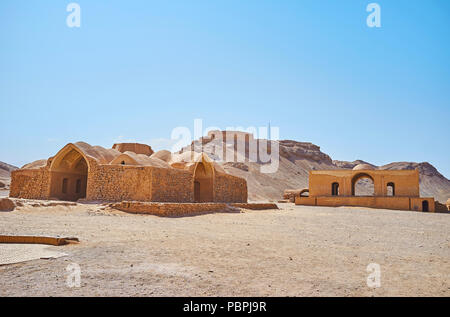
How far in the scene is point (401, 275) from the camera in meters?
4.94

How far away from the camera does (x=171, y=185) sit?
18359 mm

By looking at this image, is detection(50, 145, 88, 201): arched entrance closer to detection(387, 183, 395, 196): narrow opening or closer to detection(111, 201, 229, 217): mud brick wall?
detection(111, 201, 229, 217): mud brick wall

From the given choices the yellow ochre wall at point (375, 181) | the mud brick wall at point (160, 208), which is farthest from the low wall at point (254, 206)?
the yellow ochre wall at point (375, 181)

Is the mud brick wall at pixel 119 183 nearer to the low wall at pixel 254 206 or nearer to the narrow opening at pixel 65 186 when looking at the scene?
the narrow opening at pixel 65 186

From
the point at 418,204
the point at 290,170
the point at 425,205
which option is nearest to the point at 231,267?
the point at 418,204

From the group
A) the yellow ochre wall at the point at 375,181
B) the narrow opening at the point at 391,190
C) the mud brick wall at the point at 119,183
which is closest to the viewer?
the mud brick wall at the point at 119,183

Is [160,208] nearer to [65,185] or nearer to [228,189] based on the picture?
[228,189]

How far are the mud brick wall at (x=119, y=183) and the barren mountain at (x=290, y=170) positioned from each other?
28768 millimetres

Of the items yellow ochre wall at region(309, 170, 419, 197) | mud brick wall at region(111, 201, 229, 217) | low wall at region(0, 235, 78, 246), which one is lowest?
low wall at region(0, 235, 78, 246)

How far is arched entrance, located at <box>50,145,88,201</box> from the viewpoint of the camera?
20.0 meters

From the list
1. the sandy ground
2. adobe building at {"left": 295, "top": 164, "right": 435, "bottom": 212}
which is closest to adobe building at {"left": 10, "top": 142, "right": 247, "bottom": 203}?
adobe building at {"left": 295, "top": 164, "right": 435, "bottom": 212}

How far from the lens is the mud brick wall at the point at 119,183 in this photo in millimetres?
17062

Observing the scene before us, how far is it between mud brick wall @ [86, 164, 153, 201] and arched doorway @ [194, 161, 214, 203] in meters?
5.21
